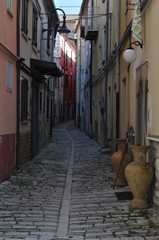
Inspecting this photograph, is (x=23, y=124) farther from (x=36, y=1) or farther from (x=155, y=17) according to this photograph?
(x=155, y=17)

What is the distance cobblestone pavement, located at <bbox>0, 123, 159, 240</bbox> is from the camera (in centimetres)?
480

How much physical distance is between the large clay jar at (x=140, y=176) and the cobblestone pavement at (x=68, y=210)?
0.20 m

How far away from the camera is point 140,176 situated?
5801mm

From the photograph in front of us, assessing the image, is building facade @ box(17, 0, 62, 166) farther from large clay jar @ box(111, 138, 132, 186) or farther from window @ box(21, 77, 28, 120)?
large clay jar @ box(111, 138, 132, 186)

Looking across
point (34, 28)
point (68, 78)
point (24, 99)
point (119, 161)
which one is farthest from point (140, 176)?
point (68, 78)

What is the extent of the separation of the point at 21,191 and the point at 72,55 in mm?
42941

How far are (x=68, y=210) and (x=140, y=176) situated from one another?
4.46 feet

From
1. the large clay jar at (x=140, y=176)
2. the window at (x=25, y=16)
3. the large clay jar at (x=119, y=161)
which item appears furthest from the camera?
the window at (x=25, y=16)

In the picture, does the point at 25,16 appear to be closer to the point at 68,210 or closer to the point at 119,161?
the point at 119,161

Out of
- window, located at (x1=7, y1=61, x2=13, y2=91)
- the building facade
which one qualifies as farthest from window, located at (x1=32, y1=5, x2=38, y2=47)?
window, located at (x1=7, y1=61, x2=13, y2=91)

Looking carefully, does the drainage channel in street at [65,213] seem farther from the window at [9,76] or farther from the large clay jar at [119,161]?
the window at [9,76]

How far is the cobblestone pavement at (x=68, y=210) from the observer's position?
480cm

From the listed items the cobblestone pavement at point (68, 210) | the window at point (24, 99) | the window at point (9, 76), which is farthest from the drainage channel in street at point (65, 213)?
the window at point (24, 99)

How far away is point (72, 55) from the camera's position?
49188mm
